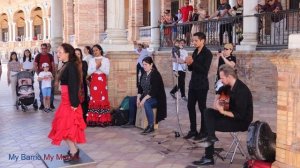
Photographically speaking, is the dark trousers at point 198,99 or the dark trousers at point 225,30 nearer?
the dark trousers at point 198,99

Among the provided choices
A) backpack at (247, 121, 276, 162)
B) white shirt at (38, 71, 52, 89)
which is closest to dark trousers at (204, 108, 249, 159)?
backpack at (247, 121, 276, 162)

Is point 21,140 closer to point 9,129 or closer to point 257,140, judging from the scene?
point 9,129

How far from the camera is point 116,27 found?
9.41 m

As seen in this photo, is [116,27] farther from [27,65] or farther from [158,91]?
[27,65]

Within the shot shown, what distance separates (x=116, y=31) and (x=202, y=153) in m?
4.26

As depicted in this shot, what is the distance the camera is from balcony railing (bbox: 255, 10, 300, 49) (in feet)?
37.5

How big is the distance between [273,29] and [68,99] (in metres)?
8.35

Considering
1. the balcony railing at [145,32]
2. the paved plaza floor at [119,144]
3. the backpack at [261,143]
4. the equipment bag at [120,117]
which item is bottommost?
the paved plaza floor at [119,144]

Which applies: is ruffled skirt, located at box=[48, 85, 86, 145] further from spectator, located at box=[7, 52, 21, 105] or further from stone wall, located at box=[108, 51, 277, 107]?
spectator, located at box=[7, 52, 21, 105]

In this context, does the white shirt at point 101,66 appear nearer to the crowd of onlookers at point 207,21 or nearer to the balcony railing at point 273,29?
the balcony railing at point 273,29

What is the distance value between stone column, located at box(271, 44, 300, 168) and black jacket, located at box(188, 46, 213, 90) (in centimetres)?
226

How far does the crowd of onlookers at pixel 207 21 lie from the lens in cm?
1255

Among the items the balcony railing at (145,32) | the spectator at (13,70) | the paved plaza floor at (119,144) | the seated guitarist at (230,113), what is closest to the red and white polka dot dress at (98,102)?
the paved plaza floor at (119,144)

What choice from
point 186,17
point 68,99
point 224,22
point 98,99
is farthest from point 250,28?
point 68,99
